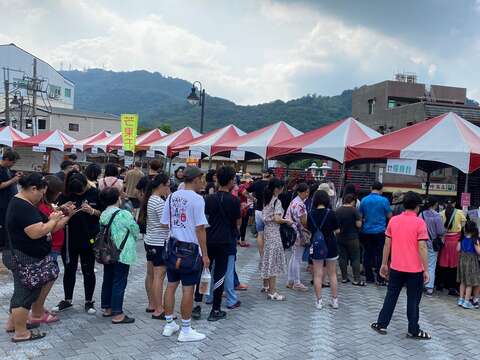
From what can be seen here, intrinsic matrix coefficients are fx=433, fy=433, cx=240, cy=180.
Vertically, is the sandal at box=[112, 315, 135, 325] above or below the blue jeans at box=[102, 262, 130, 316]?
below

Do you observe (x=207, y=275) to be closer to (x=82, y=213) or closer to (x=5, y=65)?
(x=82, y=213)

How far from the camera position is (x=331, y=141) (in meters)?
10.6

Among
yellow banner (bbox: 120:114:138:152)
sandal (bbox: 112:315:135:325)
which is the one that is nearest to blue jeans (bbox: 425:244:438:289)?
sandal (bbox: 112:315:135:325)

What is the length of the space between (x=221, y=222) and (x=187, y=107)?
3485 inches

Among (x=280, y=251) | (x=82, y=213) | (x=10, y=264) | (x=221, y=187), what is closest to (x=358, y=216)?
(x=280, y=251)

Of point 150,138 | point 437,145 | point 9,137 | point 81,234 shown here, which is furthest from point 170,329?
point 9,137

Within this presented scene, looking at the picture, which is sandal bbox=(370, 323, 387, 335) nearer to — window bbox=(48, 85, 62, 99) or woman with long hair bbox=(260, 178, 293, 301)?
woman with long hair bbox=(260, 178, 293, 301)

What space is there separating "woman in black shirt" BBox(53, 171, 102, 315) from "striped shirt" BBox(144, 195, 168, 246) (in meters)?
0.65

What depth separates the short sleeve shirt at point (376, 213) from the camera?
24.6 ft

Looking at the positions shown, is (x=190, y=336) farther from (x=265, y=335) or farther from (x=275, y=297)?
(x=275, y=297)

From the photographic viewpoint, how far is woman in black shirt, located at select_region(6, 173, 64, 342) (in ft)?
13.0

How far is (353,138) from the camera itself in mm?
10695

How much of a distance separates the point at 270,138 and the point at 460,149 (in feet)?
21.5

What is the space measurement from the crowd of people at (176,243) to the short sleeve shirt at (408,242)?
0.4 inches
